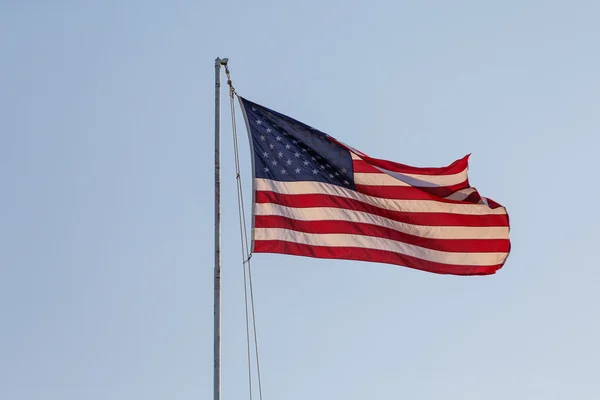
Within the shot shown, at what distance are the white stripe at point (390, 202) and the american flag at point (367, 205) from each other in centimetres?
2

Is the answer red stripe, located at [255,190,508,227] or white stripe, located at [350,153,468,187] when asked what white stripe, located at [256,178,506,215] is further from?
white stripe, located at [350,153,468,187]

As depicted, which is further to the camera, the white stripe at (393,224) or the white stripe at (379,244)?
the white stripe at (393,224)

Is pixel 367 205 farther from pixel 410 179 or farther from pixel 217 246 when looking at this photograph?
pixel 217 246

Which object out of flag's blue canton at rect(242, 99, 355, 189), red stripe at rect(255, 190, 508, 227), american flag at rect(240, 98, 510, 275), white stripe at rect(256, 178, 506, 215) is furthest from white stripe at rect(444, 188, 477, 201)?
flag's blue canton at rect(242, 99, 355, 189)

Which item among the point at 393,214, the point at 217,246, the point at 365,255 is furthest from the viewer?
the point at 393,214

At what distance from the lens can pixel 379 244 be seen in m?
29.8

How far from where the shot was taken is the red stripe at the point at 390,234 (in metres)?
28.8

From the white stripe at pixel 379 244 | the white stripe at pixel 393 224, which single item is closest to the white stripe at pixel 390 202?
the white stripe at pixel 393 224

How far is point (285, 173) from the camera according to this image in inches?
1156

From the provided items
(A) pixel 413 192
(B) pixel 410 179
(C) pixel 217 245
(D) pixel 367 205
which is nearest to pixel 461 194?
(A) pixel 413 192

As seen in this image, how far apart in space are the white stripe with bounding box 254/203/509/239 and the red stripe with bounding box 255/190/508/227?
3.6 inches

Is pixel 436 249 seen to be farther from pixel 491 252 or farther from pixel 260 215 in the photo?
pixel 260 215

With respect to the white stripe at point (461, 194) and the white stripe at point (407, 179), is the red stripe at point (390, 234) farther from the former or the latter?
the white stripe at point (407, 179)

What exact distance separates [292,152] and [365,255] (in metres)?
2.91
